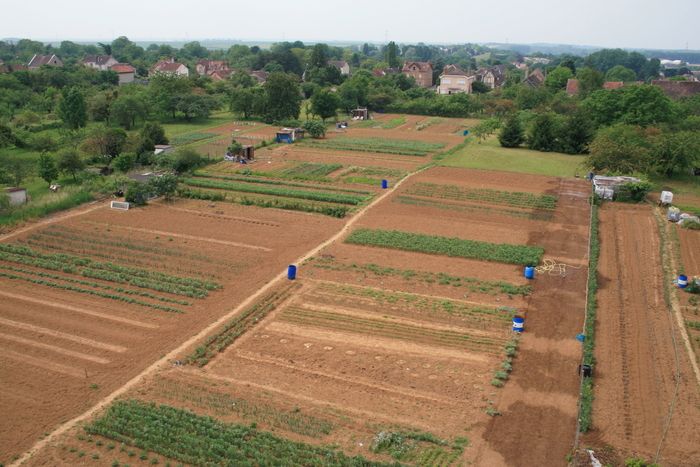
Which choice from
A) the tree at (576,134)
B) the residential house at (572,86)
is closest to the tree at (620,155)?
the tree at (576,134)

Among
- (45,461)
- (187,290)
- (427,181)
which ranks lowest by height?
(45,461)

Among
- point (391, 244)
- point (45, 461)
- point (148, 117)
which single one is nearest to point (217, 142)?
point (148, 117)

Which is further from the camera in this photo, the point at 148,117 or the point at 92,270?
the point at 148,117

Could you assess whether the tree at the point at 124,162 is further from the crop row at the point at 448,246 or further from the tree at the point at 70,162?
the crop row at the point at 448,246

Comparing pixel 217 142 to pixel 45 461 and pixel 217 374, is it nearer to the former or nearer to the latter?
pixel 217 374

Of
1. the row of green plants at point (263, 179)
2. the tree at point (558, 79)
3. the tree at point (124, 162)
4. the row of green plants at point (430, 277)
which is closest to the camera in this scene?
the row of green plants at point (430, 277)

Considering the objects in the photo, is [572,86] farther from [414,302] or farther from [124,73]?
[414,302]
